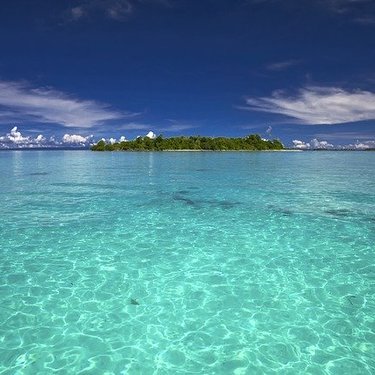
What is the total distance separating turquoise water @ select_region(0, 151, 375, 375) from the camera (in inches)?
296

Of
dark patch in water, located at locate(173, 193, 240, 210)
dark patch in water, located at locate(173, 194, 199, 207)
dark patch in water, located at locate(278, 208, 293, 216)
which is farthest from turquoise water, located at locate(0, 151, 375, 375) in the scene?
dark patch in water, located at locate(173, 194, 199, 207)

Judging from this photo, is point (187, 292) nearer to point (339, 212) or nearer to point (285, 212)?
point (285, 212)

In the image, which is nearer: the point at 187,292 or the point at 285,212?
the point at 187,292

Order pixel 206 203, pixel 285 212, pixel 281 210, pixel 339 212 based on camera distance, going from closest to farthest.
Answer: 1. pixel 285 212
2. pixel 339 212
3. pixel 281 210
4. pixel 206 203

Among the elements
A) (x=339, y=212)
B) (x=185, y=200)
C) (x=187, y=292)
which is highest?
(x=339, y=212)

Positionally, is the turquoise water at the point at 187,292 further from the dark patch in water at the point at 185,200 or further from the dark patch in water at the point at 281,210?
the dark patch in water at the point at 185,200

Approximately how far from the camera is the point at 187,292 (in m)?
10.6

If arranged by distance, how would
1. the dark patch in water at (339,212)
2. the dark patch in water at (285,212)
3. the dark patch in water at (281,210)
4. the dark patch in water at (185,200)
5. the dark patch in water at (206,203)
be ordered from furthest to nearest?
the dark patch in water at (185,200)
the dark patch in water at (206,203)
the dark patch in water at (281,210)
the dark patch in water at (339,212)
the dark patch in water at (285,212)

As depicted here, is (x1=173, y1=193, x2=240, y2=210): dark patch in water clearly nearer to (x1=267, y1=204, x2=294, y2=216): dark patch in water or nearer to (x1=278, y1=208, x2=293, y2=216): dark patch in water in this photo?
(x1=267, y1=204, x2=294, y2=216): dark patch in water

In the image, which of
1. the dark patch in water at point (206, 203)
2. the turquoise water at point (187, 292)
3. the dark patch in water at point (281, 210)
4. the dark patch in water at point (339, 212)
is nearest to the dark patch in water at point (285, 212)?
the dark patch in water at point (281, 210)

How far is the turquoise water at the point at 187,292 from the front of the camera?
7527mm

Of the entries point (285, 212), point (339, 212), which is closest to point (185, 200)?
point (285, 212)

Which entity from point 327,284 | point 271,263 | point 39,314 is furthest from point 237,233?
point 39,314

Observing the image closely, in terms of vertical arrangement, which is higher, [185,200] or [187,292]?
[185,200]
